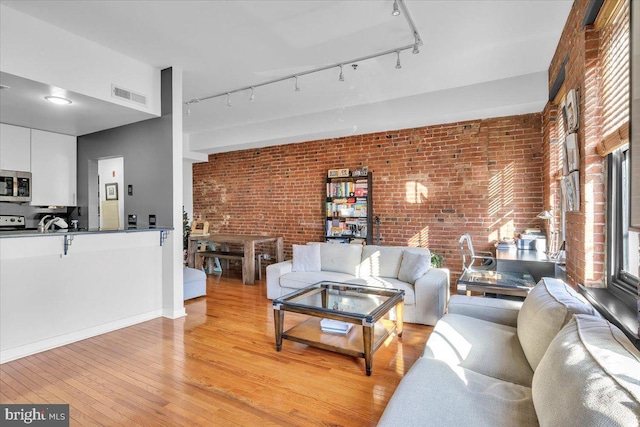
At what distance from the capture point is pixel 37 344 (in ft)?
9.39

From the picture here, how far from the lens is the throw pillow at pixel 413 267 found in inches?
145

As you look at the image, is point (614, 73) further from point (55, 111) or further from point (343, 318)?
point (55, 111)

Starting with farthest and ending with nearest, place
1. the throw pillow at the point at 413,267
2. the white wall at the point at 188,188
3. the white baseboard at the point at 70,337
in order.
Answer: the white wall at the point at 188,188, the throw pillow at the point at 413,267, the white baseboard at the point at 70,337

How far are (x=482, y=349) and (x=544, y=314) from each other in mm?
377

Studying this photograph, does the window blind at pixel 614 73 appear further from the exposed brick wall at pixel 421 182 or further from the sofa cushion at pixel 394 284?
the exposed brick wall at pixel 421 182

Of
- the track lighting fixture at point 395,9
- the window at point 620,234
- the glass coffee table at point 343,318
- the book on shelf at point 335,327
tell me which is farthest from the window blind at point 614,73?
the book on shelf at point 335,327

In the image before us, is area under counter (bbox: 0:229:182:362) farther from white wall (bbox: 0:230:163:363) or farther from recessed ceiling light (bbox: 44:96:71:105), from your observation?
recessed ceiling light (bbox: 44:96:71:105)

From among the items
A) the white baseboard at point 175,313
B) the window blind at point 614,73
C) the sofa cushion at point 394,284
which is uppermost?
the window blind at point 614,73

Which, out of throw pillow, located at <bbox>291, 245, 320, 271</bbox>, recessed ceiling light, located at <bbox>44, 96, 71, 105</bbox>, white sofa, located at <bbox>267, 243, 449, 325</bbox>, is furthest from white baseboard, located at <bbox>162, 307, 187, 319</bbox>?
recessed ceiling light, located at <bbox>44, 96, 71, 105</bbox>

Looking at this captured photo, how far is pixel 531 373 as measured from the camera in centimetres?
162

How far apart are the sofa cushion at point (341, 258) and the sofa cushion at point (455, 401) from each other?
273cm

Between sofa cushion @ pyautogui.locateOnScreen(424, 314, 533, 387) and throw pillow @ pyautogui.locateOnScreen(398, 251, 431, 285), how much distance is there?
4.74 ft

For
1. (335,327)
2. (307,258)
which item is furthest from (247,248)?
(335,327)

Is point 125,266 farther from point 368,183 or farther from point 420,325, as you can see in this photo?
point 368,183
